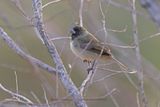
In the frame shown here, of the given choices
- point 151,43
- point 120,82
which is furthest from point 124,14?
point 120,82

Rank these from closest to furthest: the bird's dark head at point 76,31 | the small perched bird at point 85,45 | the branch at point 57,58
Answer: the branch at point 57,58
the small perched bird at point 85,45
the bird's dark head at point 76,31

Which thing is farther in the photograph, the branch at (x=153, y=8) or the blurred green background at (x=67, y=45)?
the blurred green background at (x=67, y=45)

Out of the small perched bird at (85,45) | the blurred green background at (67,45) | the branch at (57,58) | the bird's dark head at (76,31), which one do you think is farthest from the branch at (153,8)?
the bird's dark head at (76,31)

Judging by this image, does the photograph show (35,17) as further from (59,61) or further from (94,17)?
(94,17)

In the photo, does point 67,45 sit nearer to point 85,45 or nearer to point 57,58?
point 85,45

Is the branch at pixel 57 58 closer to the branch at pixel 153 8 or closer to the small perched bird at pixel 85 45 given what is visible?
the branch at pixel 153 8

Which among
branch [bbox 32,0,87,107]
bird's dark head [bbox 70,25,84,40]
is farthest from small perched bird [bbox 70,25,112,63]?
branch [bbox 32,0,87,107]

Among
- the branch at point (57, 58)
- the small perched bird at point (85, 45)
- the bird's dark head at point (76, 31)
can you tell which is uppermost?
the bird's dark head at point (76, 31)

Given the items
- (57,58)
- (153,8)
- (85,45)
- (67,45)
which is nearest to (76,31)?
(85,45)
